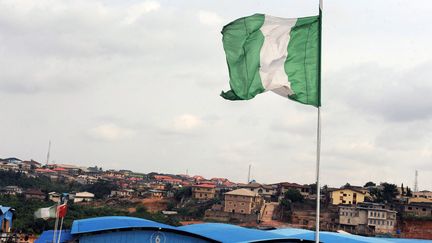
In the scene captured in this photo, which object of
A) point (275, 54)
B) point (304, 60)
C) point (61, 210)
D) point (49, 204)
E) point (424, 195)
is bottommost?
point (49, 204)

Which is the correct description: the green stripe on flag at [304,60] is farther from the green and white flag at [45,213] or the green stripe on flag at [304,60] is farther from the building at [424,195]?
the building at [424,195]

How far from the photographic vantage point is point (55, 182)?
12888 centimetres

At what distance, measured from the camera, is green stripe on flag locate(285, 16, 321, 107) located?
9.95 m

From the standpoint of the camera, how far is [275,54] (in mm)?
Result: 10203

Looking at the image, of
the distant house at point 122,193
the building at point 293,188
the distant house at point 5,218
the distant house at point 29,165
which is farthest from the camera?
the distant house at point 29,165

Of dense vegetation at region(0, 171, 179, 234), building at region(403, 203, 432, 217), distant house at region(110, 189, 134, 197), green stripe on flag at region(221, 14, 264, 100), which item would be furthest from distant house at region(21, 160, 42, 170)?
green stripe on flag at region(221, 14, 264, 100)

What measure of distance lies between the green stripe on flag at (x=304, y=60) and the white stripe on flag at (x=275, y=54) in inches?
4.0

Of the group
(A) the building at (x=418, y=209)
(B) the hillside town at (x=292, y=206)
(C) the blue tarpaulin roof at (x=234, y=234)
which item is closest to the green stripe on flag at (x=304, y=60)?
(C) the blue tarpaulin roof at (x=234, y=234)

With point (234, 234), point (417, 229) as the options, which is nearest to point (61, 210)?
point (234, 234)

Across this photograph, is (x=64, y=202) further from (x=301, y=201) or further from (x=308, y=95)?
(x=301, y=201)

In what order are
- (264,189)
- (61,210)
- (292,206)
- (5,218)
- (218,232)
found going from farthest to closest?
(264,189) → (292,206) → (5,218) → (218,232) → (61,210)

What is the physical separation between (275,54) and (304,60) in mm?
602

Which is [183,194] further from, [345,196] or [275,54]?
[275,54]

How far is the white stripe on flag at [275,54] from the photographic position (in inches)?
399
